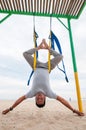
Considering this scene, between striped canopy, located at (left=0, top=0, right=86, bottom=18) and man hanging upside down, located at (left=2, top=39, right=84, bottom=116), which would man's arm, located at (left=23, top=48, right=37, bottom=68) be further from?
striped canopy, located at (left=0, top=0, right=86, bottom=18)

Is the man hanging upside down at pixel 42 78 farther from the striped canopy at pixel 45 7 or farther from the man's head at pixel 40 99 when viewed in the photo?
the striped canopy at pixel 45 7

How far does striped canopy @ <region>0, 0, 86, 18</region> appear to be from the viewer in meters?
6.57

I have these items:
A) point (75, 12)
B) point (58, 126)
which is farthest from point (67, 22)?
point (58, 126)

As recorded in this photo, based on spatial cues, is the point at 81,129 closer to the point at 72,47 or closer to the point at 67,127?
the point at 67,127

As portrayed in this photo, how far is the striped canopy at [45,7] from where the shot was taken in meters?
6.57

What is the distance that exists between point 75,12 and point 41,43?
1.75 m

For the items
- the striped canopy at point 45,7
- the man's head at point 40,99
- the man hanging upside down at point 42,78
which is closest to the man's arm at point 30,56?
the man hanging upside down at point 42,78

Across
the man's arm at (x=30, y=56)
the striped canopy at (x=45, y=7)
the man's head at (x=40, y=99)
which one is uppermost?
the striped canopy at (x=45, y=7)

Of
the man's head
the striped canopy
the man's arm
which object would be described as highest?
the striped canopy

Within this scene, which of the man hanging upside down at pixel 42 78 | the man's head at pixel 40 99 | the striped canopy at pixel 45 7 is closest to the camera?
the man's head at pixel 40 99

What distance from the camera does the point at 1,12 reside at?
7.06 m

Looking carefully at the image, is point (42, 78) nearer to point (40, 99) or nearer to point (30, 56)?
point (30, 56)

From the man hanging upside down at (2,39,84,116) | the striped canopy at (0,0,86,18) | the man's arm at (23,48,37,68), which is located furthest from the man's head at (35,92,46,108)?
the striped canopy at (0,0,86,18)

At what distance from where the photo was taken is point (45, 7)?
682 centimetres
